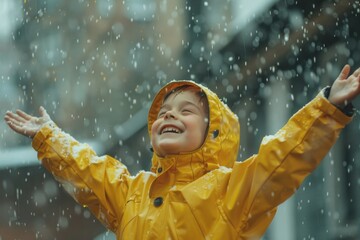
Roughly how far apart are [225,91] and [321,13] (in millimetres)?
2503

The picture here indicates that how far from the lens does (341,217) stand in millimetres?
8906

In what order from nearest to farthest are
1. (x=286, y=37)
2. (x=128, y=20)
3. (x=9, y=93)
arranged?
(x=286, y=37), (x=9, y=93), (x=128, y=20)

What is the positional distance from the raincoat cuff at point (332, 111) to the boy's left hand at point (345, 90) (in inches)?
0.8

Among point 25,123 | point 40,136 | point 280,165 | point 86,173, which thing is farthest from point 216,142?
point 25,123

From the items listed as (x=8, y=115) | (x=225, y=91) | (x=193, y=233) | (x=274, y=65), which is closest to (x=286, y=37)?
(x=274, y=65)

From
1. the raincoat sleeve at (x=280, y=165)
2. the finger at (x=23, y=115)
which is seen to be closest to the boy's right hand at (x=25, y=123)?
the finger at (x=23, y=115)

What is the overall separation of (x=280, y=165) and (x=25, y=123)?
4.96 feet

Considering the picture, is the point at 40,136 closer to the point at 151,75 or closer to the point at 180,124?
the point at 180,124

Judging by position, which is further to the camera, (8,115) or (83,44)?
(83,44)

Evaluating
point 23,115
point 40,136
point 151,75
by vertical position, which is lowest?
point 40,136

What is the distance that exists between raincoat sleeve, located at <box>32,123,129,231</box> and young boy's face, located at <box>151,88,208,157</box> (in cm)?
32

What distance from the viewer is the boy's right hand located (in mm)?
4898

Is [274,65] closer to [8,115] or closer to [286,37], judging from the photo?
[286,37]

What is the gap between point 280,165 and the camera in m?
4.07
